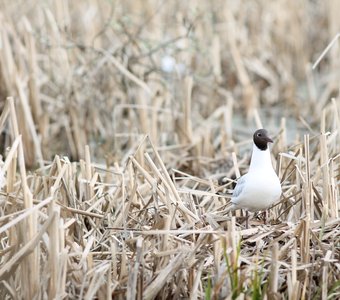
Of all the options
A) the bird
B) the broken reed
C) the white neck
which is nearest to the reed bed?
the broken reed

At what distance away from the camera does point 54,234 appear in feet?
8.73

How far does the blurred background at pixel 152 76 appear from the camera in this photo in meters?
5.30

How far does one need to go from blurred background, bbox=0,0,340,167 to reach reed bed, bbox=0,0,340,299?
14 millimetres

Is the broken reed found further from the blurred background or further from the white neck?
the blurred background

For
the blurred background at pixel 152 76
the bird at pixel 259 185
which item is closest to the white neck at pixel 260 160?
the bird at pixel 259 185

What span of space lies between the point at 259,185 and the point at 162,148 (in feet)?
5.49

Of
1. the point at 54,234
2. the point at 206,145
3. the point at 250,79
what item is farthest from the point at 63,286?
the point at 250,79

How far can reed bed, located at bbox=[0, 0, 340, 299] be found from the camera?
2.79m

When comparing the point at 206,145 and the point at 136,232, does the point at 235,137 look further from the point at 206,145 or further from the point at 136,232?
the point at 136,232

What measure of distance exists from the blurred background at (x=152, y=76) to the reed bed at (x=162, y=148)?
0.5 inches

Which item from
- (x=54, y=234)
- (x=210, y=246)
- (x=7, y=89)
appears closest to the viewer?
(x=54, y=234)

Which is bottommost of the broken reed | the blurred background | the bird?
the broken reed

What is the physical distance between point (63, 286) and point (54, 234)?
0.55ft

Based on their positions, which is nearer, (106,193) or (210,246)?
(210,246)
